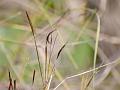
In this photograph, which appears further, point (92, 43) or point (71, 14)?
point (71, 14)

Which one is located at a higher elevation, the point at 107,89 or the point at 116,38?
the point at 116,38

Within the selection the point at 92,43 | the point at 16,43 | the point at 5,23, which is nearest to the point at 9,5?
the point at 5,23

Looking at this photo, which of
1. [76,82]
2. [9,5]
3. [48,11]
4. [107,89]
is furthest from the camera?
[9,5]

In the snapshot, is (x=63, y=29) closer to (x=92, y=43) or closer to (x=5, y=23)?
(x=92, y=43)

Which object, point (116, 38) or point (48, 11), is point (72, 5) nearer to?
point (48, 11)

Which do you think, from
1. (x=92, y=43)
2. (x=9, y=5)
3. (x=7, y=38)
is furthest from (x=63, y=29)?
(x=9, y=5)

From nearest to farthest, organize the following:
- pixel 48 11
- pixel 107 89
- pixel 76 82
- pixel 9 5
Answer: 1. pixel 76 82
2. pixel 107 89
3. pixel 48 11
4. pixel 9 5
